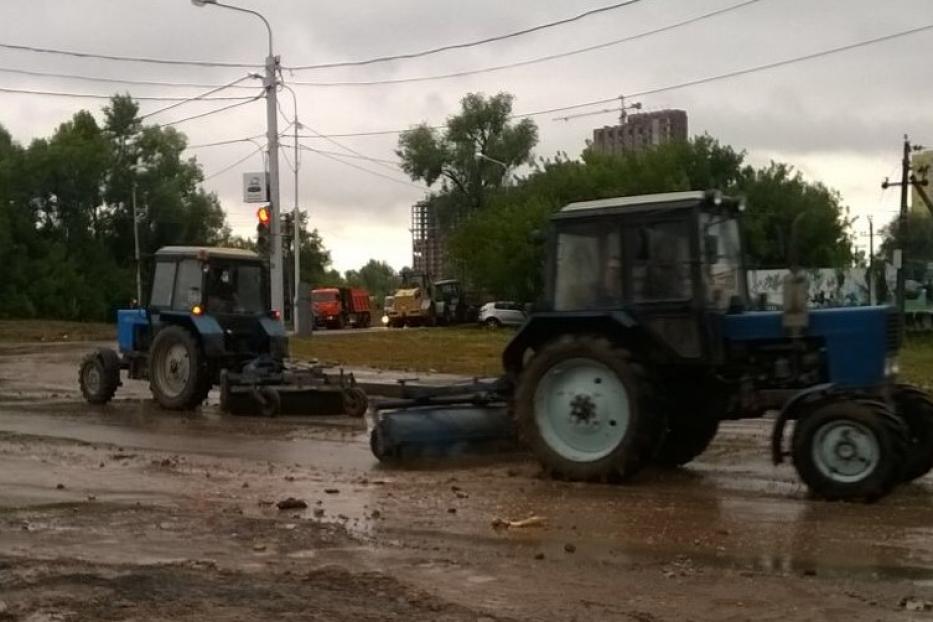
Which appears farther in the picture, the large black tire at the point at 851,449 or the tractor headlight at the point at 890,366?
the tractor headlight at the point at 890,366

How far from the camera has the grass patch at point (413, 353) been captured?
83.2 ft

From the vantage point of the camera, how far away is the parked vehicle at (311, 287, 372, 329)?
6319 cm

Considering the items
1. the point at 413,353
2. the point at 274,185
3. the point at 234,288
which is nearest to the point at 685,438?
the point at 234,288

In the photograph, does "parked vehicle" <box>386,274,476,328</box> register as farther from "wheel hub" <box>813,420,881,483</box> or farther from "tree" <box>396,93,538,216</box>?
"wheel hub" <box>813,420,881,483</box>

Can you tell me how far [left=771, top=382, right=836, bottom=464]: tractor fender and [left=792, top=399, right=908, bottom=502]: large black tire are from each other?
0.10 m

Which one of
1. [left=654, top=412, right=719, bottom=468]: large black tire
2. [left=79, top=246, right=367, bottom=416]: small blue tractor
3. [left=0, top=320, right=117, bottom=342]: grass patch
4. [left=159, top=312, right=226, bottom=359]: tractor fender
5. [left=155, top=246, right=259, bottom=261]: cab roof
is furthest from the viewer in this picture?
[left=0, top=320, right=117, bottom=342]: grass patch

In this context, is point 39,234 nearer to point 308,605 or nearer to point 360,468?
point 360,468

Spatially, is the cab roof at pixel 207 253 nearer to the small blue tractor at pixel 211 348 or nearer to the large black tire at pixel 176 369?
the small blue tractor at pixel 211 348

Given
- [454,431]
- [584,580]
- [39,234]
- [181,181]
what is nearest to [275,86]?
[454,431]

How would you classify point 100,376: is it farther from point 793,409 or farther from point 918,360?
point 918,360

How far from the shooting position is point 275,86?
33250mm

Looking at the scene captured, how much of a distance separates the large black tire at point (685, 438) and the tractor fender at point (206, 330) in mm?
7923

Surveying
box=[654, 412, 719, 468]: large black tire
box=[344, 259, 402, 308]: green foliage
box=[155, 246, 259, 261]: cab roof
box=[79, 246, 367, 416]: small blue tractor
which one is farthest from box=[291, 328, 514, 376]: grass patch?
box=[344, 259, 402, 308]: green foliage

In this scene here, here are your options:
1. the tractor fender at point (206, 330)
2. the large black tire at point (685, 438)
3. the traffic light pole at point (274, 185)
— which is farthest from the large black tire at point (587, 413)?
the traffic light pole at point (274, 185)
